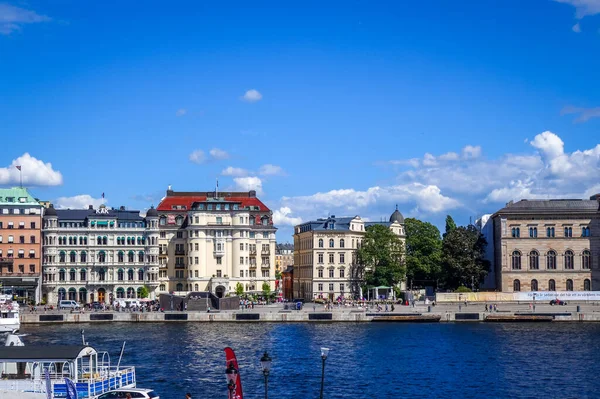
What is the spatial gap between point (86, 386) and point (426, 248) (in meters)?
109

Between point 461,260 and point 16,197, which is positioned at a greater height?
point 16,197

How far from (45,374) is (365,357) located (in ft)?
116

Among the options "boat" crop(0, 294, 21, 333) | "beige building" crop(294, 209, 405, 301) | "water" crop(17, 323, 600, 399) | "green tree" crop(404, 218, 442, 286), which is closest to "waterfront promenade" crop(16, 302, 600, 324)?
"water" crop(17, 323, 600, 399)

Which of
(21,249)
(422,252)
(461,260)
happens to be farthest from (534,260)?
(21,249)

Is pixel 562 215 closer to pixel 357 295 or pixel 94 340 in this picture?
pixel 357 295

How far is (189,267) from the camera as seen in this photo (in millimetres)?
147375

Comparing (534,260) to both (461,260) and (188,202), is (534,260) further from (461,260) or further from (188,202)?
(188,202)

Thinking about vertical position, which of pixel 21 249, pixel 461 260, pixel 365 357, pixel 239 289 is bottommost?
pixel 365 357

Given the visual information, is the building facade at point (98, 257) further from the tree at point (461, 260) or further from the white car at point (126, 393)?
the white car at point (126, 393)

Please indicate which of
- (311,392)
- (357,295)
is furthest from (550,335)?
(357,295)

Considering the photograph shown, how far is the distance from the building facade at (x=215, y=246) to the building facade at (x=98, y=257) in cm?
499

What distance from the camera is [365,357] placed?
3066 inches

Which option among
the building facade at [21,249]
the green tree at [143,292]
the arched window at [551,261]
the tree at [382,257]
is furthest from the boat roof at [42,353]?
the arched window at [551,261]

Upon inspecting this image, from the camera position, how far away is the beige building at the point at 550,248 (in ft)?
454
